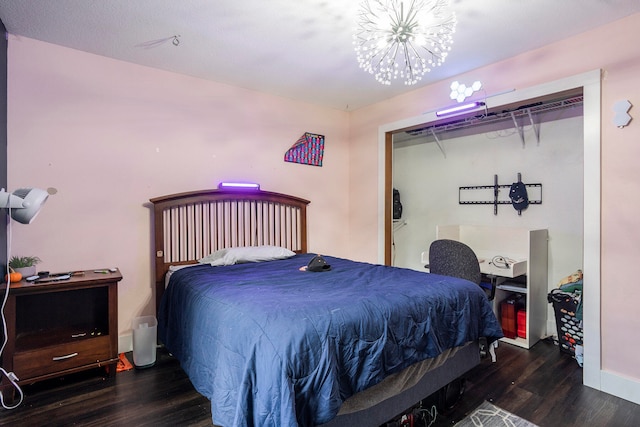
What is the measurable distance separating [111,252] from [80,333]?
0.68m

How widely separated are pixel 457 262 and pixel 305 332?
188 centimetres

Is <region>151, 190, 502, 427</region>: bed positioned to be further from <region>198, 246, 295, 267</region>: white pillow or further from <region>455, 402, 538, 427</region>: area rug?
<region>455, 402, 538, 427</region>: area rug

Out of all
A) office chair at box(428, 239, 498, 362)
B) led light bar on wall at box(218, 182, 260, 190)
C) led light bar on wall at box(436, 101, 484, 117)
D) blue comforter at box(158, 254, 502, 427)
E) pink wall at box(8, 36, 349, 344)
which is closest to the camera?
blue comforter at box(158, 254, 502, 427)

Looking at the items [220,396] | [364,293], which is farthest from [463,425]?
[220,396]

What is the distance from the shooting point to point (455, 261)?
2861 millimetres

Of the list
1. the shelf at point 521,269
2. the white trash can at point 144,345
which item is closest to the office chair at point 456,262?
the shelf at point 521,269

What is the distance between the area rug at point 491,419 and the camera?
199cm

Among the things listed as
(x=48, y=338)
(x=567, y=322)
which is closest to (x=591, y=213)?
(x=567, y=322)

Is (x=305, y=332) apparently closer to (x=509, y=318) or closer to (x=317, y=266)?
(x=317, y=266)

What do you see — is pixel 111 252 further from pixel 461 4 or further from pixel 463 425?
pixel 461 4

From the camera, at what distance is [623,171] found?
234 centimetres

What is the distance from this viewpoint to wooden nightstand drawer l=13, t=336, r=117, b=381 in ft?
7.30

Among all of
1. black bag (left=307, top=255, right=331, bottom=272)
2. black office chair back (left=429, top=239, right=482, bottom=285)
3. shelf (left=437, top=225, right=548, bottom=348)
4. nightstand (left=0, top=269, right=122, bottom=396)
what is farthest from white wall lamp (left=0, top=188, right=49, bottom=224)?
shelf (left=437, top=225, right=548, bottom=348)

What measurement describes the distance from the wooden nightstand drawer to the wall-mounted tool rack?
4.08 meters
